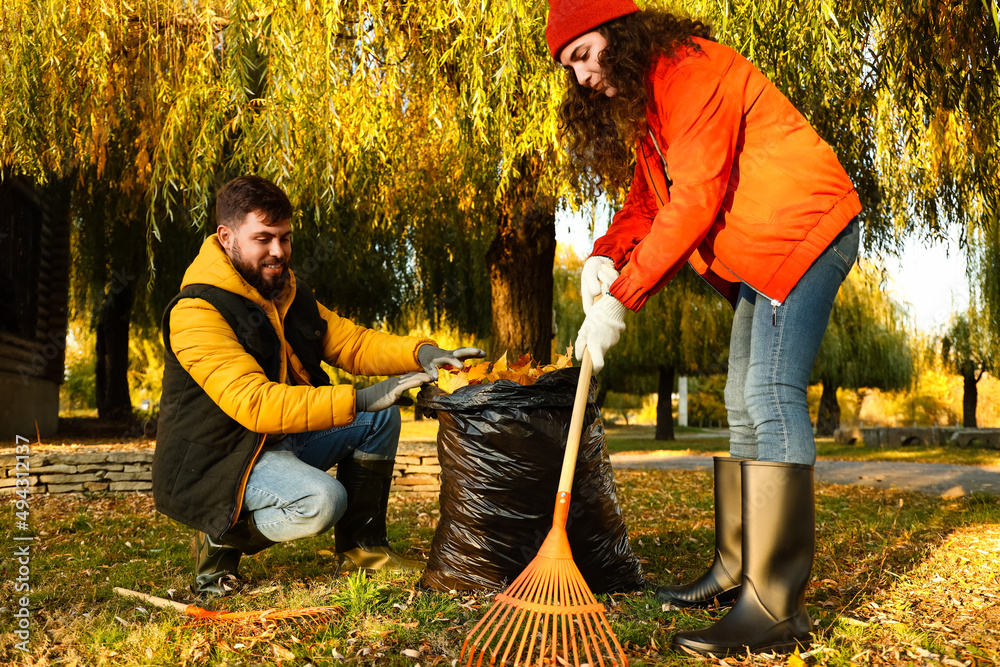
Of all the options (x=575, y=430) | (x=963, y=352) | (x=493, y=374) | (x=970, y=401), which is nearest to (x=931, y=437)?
(x=963, y=352)

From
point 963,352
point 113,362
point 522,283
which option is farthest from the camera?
point 963,352

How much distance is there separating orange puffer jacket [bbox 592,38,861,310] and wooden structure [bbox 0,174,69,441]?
7.97 m

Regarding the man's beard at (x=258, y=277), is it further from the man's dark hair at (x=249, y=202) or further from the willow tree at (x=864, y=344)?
the willow tree at (x=864, y=344)

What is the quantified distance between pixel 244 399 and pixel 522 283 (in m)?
3.64

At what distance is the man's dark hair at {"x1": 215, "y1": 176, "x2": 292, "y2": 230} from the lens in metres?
2.56

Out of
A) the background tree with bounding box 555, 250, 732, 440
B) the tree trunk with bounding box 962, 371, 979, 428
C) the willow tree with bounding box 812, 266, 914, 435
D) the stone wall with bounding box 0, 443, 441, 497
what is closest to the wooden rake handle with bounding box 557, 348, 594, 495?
the stone wall with bounding box 0, 443, 441, 497

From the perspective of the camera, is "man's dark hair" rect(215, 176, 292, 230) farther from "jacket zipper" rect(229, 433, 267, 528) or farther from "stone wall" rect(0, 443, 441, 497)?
"stone wall" rect(0, 443, 441, 497)

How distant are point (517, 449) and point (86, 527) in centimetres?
307

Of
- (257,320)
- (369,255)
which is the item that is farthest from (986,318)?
(257,320)

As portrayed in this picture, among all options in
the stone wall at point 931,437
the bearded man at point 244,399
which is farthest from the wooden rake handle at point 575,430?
the stone wall at point 931,437

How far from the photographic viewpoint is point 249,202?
2.56 m

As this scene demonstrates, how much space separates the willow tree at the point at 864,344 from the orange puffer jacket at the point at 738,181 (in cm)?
1249

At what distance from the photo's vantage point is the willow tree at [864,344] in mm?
14086

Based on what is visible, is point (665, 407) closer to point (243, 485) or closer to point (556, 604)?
point (243, 485)
